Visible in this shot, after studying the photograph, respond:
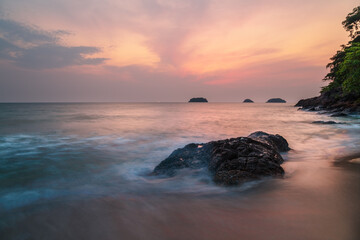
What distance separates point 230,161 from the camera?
15.3 feet

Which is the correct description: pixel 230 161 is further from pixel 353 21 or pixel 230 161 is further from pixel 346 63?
pixel 353 21

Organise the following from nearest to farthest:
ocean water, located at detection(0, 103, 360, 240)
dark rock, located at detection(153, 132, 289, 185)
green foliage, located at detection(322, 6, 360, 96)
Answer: ocean water, located at detection(0, 103, 360, 240) < dark rock, located at detection(153, 132, 289, 185) < green foliage, located at detection(322, 6, 360, 96)

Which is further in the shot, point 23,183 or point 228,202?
point 23,183

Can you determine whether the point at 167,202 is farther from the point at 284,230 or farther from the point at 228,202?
the point at 284,230

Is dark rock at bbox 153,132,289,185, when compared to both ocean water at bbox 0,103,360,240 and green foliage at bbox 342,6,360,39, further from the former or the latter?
green foliage at bbox 342,6,360,39

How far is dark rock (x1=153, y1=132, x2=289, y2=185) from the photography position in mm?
4371

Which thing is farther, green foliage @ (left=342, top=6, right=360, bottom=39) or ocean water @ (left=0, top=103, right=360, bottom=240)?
green foliage @ (left=342, top=6, right=360, bottom=39)

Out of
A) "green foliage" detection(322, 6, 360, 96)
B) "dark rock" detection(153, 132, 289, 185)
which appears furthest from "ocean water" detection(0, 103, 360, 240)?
"green foliage" detection(322, 6, 360, 96)

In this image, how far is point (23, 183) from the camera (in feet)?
16.3

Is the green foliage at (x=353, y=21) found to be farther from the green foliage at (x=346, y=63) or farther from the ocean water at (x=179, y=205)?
the ocean water at (x=179, y=205)

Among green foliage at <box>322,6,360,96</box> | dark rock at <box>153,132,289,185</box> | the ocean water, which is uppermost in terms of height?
green foliage at <box>322,6,360,96</box>

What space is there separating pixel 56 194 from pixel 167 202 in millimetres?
2452

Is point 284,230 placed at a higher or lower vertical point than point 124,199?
higher

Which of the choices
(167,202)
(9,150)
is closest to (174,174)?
(167,202)
